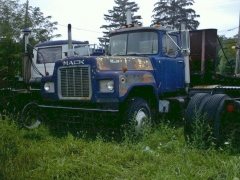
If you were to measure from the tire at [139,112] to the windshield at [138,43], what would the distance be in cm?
139

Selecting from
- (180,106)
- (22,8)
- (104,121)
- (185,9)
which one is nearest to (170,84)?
(180,106)

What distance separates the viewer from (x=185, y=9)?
42.1 m

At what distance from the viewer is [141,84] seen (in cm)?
628

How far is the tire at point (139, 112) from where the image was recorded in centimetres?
604

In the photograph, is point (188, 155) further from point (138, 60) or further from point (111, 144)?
point (138, 60)

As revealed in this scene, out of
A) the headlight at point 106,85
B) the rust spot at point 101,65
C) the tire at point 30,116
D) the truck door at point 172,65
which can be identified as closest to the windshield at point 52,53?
the tire at point 30,116

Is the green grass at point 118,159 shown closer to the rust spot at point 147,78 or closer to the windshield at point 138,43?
the rust spot at point 147,78

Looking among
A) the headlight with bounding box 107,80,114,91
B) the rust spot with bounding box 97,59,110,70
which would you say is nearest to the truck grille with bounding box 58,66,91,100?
the rust spot with bounding box 97,59,110,70

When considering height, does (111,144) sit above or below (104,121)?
below

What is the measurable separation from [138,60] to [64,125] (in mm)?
2153

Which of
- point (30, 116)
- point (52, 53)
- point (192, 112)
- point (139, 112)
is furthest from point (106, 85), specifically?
point (52, 53)

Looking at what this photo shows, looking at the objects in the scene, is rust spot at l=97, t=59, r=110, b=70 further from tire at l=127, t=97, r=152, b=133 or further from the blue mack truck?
tire at l=127, t=97, r=152, b=133

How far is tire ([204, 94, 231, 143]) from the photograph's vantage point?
520 centimetres

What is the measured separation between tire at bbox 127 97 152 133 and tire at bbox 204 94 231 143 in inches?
54.7
